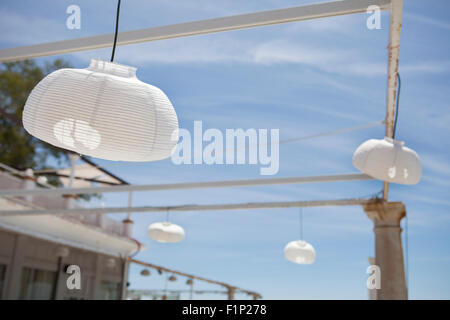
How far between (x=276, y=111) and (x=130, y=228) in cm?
887

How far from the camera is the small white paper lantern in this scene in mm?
7582

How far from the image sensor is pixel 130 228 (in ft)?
52.0

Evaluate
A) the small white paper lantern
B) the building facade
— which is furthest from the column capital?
the building facade

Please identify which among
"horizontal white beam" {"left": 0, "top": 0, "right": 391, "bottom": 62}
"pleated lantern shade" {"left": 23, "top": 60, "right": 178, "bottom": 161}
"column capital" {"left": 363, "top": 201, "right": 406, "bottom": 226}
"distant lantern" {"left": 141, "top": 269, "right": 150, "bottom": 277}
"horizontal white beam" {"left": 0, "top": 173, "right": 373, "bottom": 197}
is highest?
"horizontal white beam" {"left": 0, "top": 0, "right": 391, "bottom": 62}

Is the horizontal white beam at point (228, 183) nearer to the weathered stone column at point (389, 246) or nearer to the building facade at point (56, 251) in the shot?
the weathered stone column at point (389, 246)

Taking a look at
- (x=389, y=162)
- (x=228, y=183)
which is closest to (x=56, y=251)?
(x=228, y=183)

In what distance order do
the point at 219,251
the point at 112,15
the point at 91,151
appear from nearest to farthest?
the point at 91,151
the point at 112,15
the point at 219,251

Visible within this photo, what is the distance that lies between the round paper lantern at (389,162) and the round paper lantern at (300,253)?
349 centimetres

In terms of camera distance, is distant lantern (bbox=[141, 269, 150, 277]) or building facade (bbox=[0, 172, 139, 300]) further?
distant lantern (bbox=[141, 269, 150, 277])

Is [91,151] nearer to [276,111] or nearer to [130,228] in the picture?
[276,111]

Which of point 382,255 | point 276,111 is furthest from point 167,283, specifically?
point 382,255

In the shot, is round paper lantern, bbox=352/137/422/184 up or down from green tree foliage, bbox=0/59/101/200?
down

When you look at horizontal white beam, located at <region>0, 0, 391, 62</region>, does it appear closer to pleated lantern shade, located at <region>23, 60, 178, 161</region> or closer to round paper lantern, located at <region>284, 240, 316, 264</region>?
pleated lantern shade, located at <region>23, 60, 178, 161</region>

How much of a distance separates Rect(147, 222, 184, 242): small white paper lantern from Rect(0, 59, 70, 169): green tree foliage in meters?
9.65
